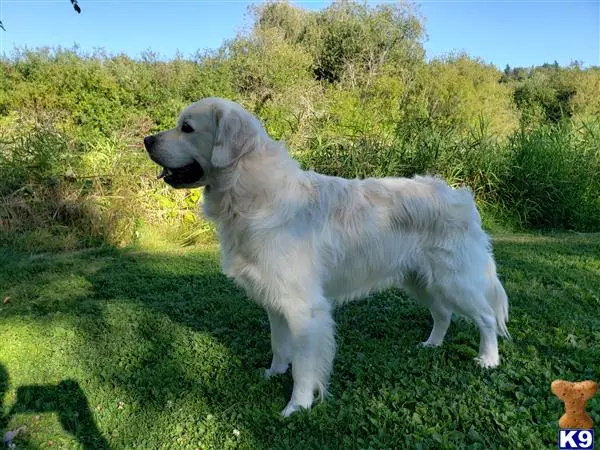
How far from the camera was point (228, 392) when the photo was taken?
3.33m

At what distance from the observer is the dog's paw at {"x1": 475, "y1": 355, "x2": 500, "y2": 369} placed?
3.50m

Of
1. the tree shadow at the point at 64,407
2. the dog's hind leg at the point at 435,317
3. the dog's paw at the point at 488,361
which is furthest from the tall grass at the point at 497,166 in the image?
the tree shadow at the point at 64,407

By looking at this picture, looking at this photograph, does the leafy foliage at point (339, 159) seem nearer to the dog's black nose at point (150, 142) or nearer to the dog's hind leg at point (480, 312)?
the dog's black nose at point (150, 142)

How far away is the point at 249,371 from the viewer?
364cm

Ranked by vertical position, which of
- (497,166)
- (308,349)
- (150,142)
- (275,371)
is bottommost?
(275,371)

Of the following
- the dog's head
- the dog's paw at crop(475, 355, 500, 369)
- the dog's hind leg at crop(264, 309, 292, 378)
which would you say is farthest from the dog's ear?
the dog's paw at crop(475, 355, 500, 369)

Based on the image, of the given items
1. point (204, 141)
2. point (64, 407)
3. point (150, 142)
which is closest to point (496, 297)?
point (204, 141)

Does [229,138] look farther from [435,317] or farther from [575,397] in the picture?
[575,397]

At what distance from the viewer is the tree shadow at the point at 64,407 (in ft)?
9.64

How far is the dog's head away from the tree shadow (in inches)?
61.3

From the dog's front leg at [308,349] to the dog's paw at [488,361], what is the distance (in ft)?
3.74

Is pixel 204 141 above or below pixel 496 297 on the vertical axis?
above

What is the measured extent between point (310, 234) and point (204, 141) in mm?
896

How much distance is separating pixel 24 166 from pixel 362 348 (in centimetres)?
680
